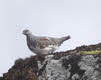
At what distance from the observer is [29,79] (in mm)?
14633

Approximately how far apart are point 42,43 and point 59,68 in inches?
299

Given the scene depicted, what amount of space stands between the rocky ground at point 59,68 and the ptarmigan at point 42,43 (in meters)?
5.69

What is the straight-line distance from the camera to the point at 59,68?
48.4ft

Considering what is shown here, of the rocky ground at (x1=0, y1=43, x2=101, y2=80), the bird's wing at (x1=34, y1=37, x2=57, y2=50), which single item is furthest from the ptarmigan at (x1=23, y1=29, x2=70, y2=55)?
the rocky ground at (x1=0, y1=43, x2=101, y2=80)

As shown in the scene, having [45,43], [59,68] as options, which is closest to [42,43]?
[45,43]

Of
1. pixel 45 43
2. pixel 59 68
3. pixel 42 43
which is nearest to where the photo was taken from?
pixel 59 68

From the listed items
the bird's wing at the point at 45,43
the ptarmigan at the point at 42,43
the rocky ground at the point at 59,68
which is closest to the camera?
the rocky ground at the point at 59,68

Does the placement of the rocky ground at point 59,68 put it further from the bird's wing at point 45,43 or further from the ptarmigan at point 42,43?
the bird's wing at point 45,43

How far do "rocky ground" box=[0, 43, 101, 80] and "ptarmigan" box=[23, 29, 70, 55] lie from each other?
5.69 meters

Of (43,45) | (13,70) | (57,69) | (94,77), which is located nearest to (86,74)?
(94,77)

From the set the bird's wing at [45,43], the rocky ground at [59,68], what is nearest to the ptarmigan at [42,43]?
the bird's wing at [45,43]

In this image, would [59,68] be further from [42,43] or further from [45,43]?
[45,43]

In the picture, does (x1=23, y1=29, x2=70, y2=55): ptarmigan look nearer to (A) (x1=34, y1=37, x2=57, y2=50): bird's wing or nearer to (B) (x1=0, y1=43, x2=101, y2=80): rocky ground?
(A) (x1=34, y1=37, x2=57, y2=50): bird's wing

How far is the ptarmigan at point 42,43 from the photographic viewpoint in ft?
72.3
